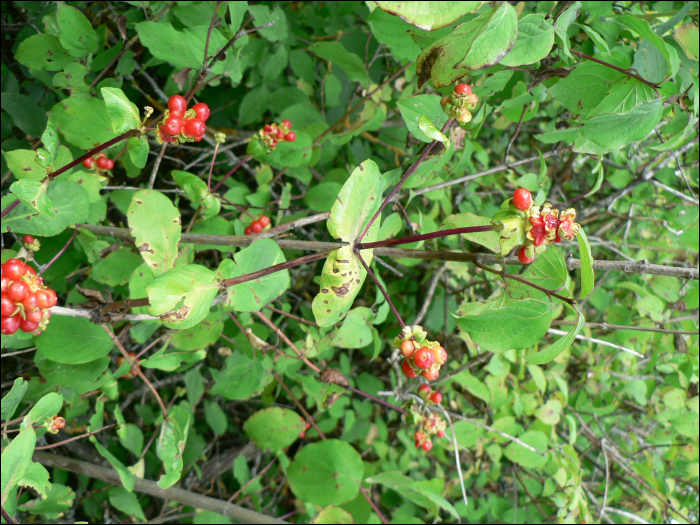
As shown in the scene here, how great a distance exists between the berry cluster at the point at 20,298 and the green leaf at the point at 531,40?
1.07m

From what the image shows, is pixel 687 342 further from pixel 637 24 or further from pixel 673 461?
pixel 637 24

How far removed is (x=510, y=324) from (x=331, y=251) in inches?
19.0

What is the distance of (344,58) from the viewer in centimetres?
181

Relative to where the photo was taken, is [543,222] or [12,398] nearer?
[543,222]

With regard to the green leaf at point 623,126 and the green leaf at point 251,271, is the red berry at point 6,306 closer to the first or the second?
the green leaf at point 251,271

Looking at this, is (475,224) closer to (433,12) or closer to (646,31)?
(646,31)

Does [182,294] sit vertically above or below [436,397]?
above

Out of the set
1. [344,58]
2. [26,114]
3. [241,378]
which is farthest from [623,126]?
[26,114]

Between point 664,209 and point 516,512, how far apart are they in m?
2.08

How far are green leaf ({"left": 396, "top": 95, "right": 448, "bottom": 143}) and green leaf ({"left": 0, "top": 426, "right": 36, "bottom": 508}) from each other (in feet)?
4.01

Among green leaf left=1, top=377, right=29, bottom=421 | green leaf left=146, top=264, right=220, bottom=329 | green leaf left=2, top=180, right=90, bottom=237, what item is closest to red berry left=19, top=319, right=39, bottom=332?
green leaf left=146, top=264, right=220, bottom=329

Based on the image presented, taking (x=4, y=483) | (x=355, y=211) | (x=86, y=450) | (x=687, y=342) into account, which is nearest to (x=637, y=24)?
(x=355, y=211)

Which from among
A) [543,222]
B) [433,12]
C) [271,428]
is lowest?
[271,428]

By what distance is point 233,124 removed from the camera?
244 cm
